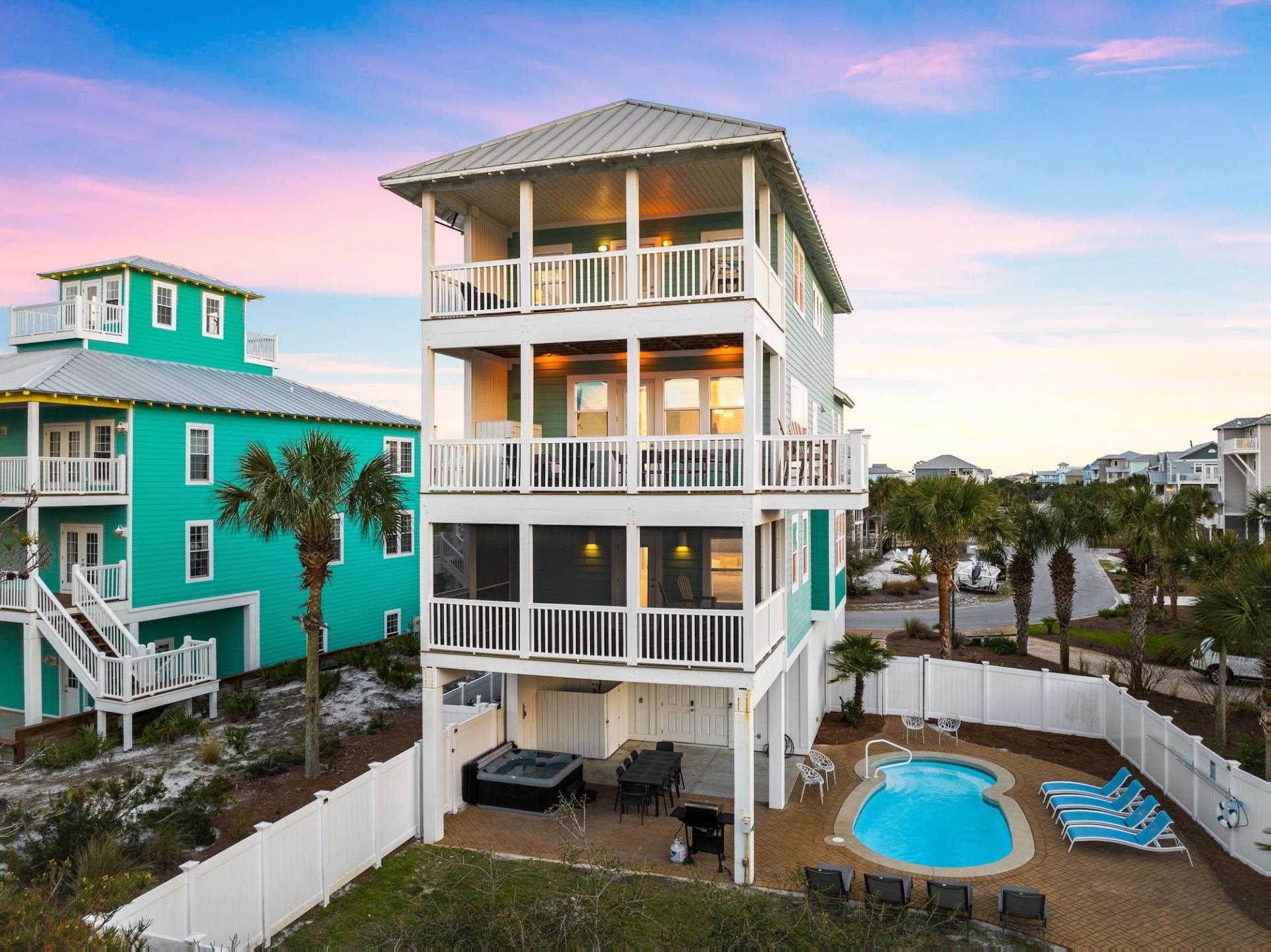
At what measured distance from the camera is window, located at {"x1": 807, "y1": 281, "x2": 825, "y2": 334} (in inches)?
778

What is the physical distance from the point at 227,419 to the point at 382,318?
953 cm

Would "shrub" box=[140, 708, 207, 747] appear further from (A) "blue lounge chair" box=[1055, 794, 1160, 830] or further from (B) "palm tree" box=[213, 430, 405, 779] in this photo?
(A) "blue lounge chair" box=[1055, 794, 1160, 830]

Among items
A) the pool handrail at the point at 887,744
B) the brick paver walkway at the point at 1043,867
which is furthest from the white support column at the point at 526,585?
the pool handrail at the point at 887,744

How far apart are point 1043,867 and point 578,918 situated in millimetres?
8837

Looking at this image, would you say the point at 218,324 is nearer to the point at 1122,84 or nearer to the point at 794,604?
the point at 794,604

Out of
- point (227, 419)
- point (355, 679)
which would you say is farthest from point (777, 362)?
point (227, 419)

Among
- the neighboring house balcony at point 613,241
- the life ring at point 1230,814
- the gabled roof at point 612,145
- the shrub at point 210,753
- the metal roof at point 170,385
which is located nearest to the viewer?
the life ring at point 1230,814

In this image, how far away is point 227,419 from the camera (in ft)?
A: 80.0

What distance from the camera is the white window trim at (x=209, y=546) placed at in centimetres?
2322

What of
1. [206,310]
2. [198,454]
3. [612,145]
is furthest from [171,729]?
[612,145]

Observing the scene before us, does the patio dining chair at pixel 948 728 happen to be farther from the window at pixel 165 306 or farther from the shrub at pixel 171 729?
the window at pixel 165 306

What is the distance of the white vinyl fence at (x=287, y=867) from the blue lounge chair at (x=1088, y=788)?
11.1m

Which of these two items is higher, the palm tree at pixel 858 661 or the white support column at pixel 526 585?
the white support column at pixel 526 585

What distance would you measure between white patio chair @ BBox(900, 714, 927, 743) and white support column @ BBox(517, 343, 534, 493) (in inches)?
456
